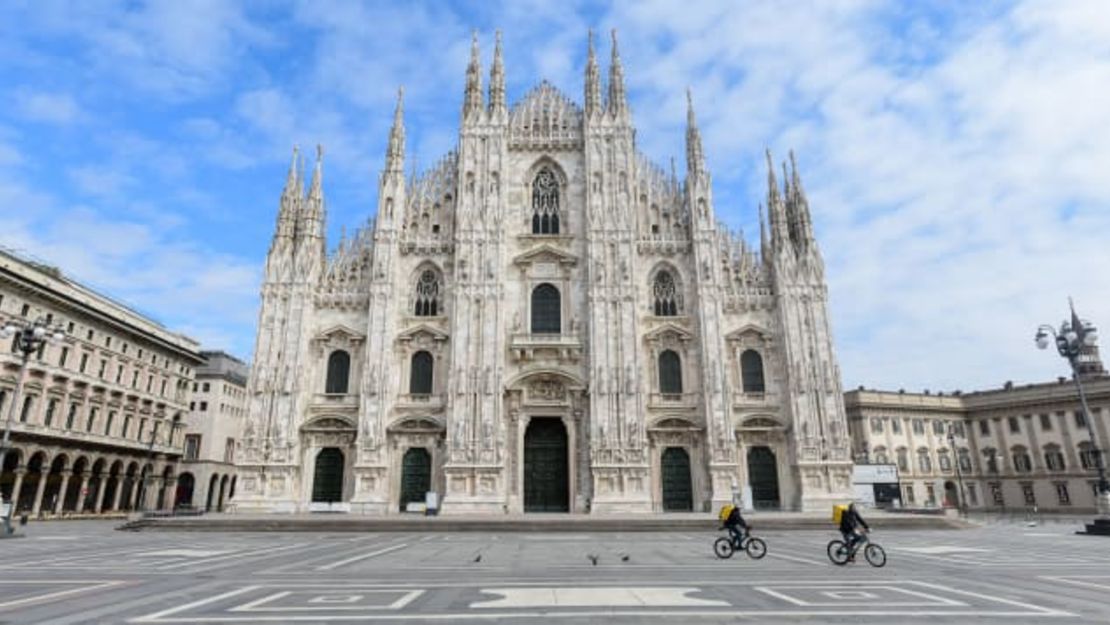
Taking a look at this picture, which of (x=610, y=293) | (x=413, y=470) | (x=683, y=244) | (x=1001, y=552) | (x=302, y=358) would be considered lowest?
(x=1001, y=552)

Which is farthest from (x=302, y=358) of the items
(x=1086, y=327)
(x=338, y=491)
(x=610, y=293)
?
(x=1086, y=327)

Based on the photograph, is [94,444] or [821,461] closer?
[821,461]

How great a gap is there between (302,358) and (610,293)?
55.1 ft

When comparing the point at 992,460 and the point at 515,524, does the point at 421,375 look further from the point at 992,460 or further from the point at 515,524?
the point at 992,460

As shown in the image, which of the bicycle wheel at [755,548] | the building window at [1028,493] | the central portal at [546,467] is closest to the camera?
the bicycle wheel at [755,548]

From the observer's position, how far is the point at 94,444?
39.8 meters

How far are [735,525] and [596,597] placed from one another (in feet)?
23.5

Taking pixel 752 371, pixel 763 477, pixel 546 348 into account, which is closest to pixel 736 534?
pixel 763 477

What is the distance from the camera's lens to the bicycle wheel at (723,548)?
14.4 m

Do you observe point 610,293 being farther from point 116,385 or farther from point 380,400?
point 116,385

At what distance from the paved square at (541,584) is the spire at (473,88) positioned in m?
27.2

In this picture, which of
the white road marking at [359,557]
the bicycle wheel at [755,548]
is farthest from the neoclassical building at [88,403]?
the bicycle wheel at [755,548]

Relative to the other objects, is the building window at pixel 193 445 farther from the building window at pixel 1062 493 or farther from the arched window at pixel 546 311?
the building window at pixel 1062 493

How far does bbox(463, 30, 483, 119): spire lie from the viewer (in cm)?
3756
